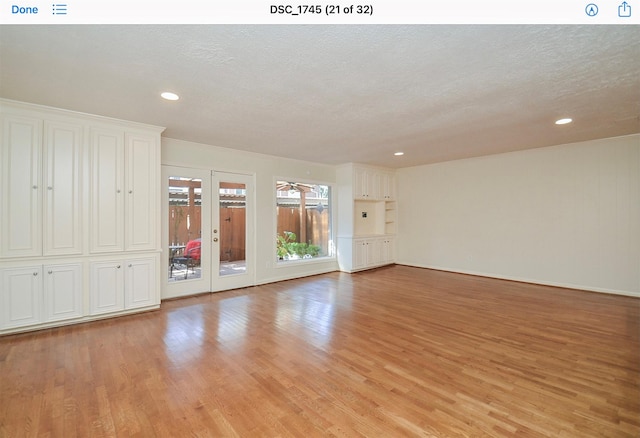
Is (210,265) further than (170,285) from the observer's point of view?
Yes

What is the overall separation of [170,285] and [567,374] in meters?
5.05

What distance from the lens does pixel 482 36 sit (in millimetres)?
1995

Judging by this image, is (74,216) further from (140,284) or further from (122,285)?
(140,284)

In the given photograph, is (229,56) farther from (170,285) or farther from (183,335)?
(170,285)

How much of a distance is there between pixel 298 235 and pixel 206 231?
2207mm

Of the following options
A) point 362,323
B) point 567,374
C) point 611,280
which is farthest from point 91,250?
point 611,280

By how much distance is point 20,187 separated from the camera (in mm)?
3188

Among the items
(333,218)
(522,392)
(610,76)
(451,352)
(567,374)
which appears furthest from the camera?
(333,218)

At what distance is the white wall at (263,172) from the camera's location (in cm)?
477

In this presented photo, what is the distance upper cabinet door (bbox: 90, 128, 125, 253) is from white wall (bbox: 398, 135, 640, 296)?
641 centimetres

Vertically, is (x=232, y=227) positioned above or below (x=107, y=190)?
below

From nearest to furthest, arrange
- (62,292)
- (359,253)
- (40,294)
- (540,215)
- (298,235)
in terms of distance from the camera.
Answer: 1. (40,294)
2. (62,292)
3. (540,215)
4. (298,235)
5. (359,253)
